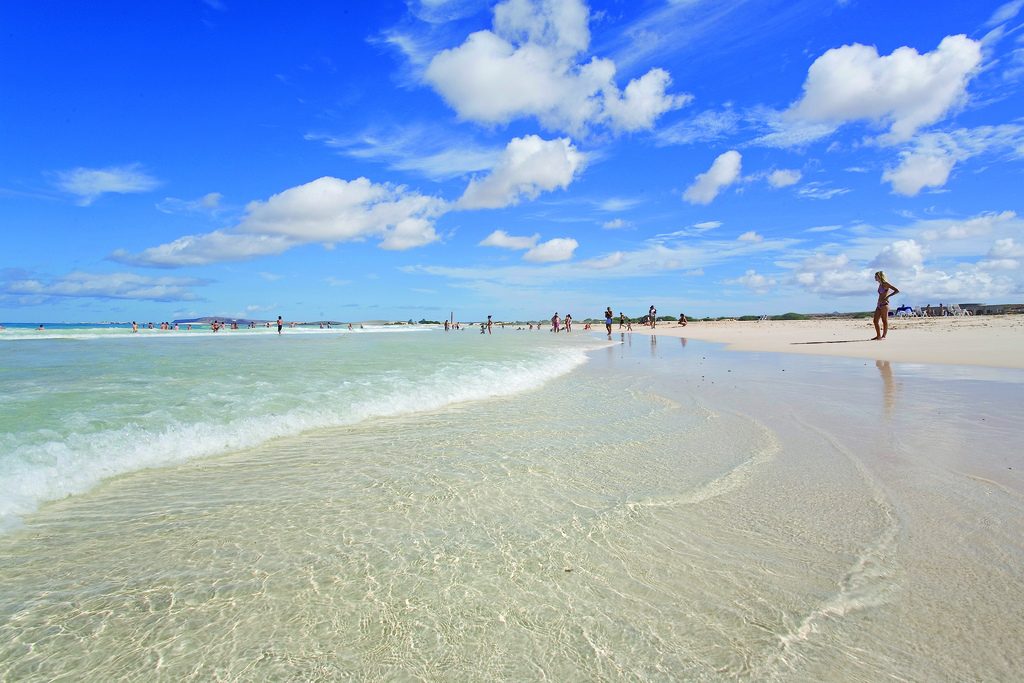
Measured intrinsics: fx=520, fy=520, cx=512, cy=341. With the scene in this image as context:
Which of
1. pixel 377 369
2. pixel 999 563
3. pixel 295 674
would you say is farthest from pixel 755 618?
pixel 377 369

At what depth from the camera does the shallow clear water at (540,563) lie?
84.5 inches

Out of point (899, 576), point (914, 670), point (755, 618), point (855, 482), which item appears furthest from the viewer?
point (855, 482)

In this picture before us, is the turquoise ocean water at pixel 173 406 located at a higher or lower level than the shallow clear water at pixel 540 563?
higher

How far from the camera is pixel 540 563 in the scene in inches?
116

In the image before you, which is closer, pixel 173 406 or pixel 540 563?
pixel 540 563

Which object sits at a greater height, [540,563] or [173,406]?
[173,406]

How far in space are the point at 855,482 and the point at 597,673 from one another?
3.28 metres

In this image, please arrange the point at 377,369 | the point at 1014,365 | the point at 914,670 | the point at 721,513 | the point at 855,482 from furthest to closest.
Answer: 1. the point at 377,369
2. the point at 1014,365
3. the point at 855,482
4. the point at 721,513
5. the point at 914,670

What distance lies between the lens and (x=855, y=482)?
13.9ft

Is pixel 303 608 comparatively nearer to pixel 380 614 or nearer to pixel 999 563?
pixel 380 614

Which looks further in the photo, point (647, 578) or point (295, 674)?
point (647, 578)

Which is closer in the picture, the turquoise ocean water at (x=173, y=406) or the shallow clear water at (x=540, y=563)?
the shallow clear water at (x=540, y=563)

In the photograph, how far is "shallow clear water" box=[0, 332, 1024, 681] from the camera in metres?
2.15

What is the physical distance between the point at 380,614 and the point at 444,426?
4515mm
